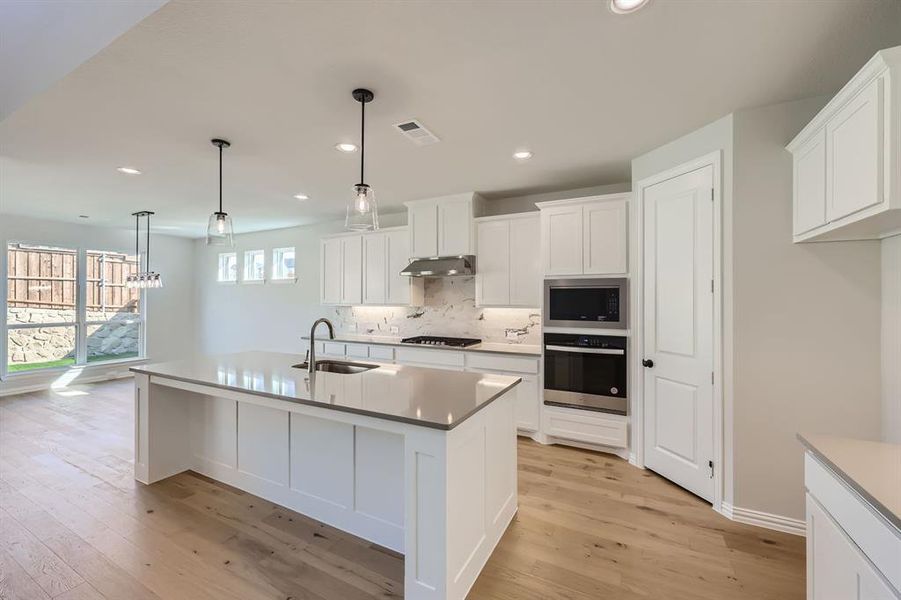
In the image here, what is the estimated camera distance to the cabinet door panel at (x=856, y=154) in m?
1.43

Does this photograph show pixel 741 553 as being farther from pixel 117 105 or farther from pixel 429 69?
pixel 117 105

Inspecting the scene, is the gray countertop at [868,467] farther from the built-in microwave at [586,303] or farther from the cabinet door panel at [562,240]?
the cabinet door panel at [562,240]

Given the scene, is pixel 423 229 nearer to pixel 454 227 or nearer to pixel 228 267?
pixel 454 227

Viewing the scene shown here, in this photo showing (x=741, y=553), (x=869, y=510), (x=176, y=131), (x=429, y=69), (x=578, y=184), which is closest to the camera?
(x=869, y=510)

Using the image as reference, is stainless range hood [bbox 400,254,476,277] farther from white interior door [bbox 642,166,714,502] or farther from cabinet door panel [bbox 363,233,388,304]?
white interior door [bbox 642,166,714,502]

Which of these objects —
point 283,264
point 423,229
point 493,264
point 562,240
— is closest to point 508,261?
point 493,264

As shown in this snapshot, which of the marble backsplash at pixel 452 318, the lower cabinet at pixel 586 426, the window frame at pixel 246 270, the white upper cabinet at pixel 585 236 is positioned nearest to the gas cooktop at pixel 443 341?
the marble backsplash at pixel 452 318

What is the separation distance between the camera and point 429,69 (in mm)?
1862

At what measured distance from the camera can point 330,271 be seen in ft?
17.3

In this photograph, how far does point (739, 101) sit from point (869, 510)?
2200 millimetres

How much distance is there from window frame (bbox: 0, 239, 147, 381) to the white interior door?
316 inches

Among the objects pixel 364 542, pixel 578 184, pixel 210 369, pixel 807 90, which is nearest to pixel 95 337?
pixel 210 369

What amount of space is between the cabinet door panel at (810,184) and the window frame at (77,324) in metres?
8.72

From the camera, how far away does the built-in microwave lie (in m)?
3.24
